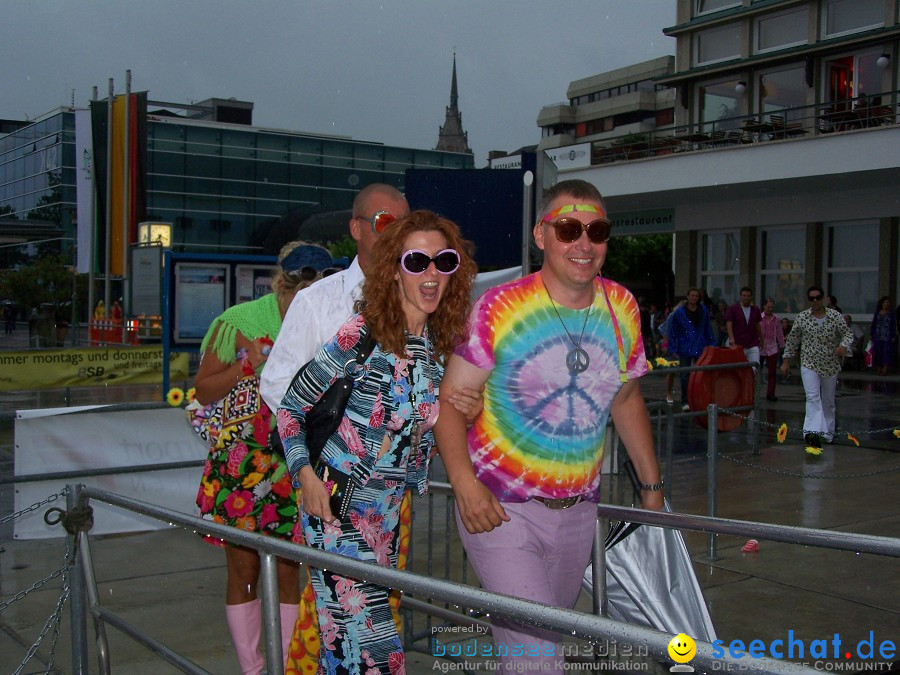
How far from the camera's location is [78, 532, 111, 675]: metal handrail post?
3.58 meters

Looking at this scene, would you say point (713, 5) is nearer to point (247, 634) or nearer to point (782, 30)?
point (782, 30)

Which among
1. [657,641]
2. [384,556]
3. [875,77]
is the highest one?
[875,77]

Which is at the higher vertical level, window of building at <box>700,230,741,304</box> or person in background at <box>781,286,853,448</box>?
window of building at <box>700,230,741,304</box>

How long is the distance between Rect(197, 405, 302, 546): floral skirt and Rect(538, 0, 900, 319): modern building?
18971 millimetres

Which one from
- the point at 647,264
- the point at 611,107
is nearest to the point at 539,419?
the point at 647,264

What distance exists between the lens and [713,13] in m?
28.6

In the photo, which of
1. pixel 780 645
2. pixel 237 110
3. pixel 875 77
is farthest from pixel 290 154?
pixel 780 645

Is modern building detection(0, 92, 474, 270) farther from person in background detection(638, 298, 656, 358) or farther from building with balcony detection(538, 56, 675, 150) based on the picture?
person in background detection(638, 298, 656, 358)

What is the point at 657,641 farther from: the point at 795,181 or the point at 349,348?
the point at 795,181

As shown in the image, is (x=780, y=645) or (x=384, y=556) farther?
(x=780, y=645)

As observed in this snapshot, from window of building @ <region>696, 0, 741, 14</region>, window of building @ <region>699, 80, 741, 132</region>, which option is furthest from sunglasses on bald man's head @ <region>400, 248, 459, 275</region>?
window of building @ <region>696, 0, 741, 14</region>

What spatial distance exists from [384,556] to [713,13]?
29.1 meters

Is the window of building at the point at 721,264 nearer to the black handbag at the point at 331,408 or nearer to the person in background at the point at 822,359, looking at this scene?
the person in background at the point at 822,359

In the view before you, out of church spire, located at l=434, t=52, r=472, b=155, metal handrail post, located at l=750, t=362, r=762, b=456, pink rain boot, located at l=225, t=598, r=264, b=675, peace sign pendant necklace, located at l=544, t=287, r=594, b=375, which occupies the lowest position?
pink rain boot, located at l=225, t=598, r=264, b=675
